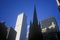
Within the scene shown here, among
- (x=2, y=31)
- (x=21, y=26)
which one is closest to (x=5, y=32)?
(x=2, y=31)

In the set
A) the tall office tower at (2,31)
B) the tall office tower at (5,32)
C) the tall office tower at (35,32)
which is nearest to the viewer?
the tall office tower at (2,31)

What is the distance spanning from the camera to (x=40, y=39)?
32344 millimetres

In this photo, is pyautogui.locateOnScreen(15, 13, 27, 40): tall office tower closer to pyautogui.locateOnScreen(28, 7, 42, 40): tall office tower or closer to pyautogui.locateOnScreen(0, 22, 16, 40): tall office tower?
pyautogui.locateOnScreen(28, 7, 42, 40): tall office tower

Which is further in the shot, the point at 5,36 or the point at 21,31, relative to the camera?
the point at 21,31

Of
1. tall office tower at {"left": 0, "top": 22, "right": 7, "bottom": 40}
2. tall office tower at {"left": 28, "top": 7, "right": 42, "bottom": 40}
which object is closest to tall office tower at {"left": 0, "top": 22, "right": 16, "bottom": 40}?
tall office tower at {"left": 0, "top": 22, "right": 7, "bottom": 40}

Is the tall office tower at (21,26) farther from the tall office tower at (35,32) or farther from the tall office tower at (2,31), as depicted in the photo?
the tall office tower at (2,31)

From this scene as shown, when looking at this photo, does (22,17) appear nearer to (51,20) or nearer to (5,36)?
(51,20)

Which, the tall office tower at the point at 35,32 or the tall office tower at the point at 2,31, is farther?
the tall office tower at the point at 35,32

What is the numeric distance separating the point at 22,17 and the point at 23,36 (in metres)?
9.34

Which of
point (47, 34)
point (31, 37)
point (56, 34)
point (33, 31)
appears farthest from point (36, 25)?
point (56, 34)

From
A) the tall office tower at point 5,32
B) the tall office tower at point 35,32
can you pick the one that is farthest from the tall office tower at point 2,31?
the tall office tower at point 35,32

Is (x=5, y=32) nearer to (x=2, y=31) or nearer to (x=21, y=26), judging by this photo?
(x=2, y=31)

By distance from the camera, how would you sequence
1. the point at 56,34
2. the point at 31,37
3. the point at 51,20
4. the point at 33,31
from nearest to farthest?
1. the point at 56,34
2. the point at 31,37
3. the point at 33,31
4. the point at 51,20

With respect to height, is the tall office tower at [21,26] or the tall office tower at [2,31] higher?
the tall office tower at [21,26]
